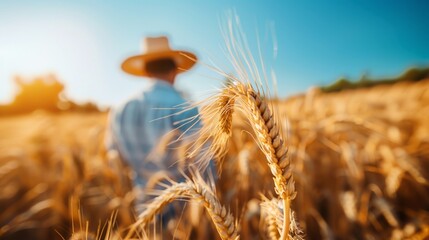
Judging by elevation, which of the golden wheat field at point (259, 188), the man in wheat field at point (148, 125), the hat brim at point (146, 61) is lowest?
the golden wheat field at point (259, 188)

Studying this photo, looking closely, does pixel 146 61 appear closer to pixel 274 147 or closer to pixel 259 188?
pixel 259 188

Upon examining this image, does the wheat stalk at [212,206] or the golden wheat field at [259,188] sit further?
the golden wheat field at [259,188]

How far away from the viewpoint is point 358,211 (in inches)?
74.9

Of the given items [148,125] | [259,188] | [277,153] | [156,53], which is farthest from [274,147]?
[156,53]

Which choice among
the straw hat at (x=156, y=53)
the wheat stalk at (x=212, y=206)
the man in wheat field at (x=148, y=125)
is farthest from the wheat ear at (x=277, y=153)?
the straw hat at (x=156, y=53)

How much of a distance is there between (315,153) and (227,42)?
2258mm

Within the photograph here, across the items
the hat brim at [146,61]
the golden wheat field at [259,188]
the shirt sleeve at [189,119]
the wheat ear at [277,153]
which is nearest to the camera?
the wheat ear at [277,153]

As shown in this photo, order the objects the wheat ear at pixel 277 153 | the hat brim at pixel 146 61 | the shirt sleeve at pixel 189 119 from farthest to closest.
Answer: the hat brim at pixel 146 61 → the shirt sleeve at pixel 189 119 → the wheat ear at pixel 277 153

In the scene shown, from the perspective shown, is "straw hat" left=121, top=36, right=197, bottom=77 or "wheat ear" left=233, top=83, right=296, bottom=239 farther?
"straw hat" left=121, top=36, right=197, bottom=77

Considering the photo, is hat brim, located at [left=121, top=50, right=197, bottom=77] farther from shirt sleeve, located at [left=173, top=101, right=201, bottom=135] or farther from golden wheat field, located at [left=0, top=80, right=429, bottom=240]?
golden wheat field, located at [left=0, top=80, right=429, bottom=240]

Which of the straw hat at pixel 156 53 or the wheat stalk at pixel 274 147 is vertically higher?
the straw hat at pixel 156 53

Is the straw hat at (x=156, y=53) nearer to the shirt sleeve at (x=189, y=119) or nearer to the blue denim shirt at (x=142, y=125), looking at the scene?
the blue denim shirt at (x=142, y=125)

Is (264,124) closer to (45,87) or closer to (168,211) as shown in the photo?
(168,211)

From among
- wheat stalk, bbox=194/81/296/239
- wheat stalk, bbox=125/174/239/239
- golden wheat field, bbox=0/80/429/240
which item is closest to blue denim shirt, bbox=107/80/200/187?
golden wheat field, bbox=0/80/429/240
